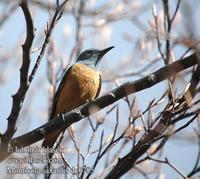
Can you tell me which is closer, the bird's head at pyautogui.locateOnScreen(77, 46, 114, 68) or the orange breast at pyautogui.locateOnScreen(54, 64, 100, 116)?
the orange breast at pyautogui.locateOnScreen(54, 64, 100, 116)

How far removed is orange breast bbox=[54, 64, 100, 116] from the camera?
571 cm

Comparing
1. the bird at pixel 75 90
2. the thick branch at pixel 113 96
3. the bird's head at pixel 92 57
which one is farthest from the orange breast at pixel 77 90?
the thick branch at pixel 113 96

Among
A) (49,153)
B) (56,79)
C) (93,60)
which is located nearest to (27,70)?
(49,153)

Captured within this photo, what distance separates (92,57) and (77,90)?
1080 mm

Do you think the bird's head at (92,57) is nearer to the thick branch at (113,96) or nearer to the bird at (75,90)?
the bird at (75,90)

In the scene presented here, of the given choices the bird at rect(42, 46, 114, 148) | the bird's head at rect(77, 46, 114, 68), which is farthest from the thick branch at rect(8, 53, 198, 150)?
the bird's head at rect(77, 46, 114, 68)

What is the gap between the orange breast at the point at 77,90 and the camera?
5.71m

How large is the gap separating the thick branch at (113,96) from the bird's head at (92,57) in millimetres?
2881

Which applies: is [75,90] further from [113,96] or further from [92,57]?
[113,96]

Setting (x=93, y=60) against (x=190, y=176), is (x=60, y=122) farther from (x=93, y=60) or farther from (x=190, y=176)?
(x=93, y=60)

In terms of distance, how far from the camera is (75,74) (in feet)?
19.4

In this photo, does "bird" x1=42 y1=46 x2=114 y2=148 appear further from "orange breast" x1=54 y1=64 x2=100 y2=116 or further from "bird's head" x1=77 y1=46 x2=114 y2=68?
"bird's head" x1=77 y1=46 x2=114 y2=68

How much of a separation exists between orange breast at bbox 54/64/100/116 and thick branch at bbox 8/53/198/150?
2102 mm

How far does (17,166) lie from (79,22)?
304 cm
